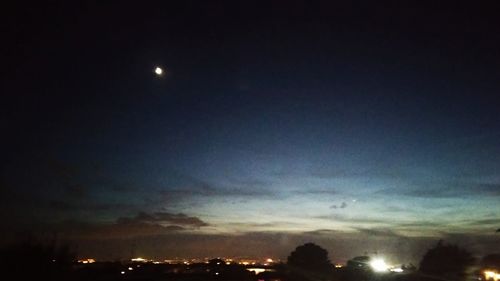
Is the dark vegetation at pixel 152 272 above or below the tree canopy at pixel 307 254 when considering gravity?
below

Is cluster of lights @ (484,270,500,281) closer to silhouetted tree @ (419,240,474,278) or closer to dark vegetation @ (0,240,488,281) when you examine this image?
dark vegetation @ (0,240,488,281)

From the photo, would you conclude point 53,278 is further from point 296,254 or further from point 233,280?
point 296,254

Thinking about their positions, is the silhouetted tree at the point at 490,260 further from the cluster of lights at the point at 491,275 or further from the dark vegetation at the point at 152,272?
the cluster of lights at the point at 491,275

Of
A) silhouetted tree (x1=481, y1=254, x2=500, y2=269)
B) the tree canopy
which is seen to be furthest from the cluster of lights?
the tree canopy

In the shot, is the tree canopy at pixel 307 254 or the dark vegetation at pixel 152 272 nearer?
the dark vegetation at pixel 152 272

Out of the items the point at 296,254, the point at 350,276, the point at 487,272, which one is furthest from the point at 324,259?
the point at 350,276

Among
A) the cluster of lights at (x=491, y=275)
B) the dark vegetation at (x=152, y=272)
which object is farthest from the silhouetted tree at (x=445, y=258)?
the cluster of lights at (x=491, y=275)

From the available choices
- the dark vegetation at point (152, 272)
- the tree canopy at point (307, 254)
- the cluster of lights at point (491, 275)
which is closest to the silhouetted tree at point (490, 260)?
the dark vegetation at point (152, 272)

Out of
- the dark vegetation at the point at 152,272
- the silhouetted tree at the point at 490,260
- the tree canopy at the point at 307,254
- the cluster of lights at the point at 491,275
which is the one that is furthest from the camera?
the tree canopy at the point at 307,254

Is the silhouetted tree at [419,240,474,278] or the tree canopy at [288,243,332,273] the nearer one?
the silhouetted tree at [419,240,474,278]

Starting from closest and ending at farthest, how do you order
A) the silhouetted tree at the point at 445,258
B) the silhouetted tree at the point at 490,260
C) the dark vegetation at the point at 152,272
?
the dark vegetation at the point at 152,272 < the silhouetted tree at the point at 490,260 < the silhouetted tree at the point at 445,258

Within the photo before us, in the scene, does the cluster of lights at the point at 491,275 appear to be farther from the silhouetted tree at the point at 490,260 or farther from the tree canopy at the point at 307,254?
the tree canopy at the point at 307,254

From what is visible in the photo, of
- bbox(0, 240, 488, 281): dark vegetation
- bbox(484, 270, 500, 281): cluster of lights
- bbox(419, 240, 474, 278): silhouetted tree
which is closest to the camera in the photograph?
bbox(0, 240, 488, 281): dark vegetation

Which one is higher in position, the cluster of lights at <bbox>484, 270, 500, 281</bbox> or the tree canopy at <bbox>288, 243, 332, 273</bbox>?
the tree canopy at <bbox>288, 243, 332, 273</bbox>
